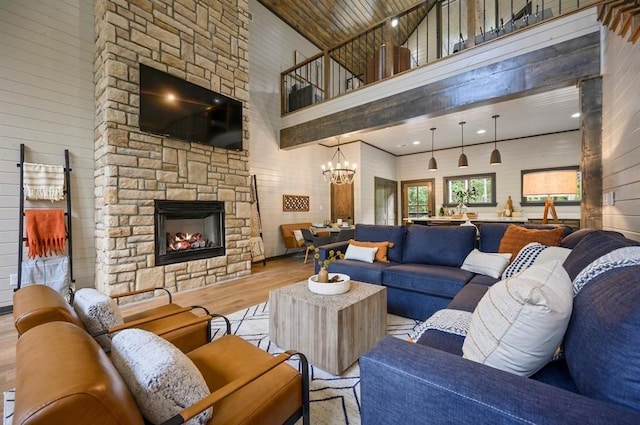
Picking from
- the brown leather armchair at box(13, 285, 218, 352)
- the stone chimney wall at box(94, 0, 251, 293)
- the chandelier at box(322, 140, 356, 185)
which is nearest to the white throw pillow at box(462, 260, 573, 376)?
the brown leather armchair at box(13, 285, 218, 352)

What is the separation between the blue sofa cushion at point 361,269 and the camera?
9.93 ft

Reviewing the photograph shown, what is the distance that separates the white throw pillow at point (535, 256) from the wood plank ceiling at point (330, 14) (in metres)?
5.15

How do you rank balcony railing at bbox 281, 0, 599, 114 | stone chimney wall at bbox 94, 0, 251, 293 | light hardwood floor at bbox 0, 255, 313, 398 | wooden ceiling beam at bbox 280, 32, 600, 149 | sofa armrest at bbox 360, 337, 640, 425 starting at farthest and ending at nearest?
balcony railing at bbox 281, 0, 599, 114 → stone chimney wall at bbox 94, 0, 251, 293 → wooden ceiling beam at bbox 280, 32, 600, 149 → light hardwood floor at bbox 0, 255, 313, 398 → sofa armrest at bbox 360, 337, 640, 425

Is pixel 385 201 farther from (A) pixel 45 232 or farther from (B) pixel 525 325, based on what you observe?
(B) pixel 525 325

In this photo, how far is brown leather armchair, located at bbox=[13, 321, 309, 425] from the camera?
556 mm

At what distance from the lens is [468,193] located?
7.84 metres

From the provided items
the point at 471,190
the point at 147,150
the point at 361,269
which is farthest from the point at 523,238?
the point at 471,190

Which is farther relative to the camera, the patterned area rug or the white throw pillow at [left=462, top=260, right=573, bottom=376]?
the patterned area rug

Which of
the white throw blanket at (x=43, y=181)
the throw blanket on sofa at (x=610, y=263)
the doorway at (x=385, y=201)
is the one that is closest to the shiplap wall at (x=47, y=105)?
the white throw blanket at (x=43, y=181)

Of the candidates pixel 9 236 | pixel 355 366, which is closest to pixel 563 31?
pixel 355 366

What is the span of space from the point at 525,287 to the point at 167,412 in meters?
1.21

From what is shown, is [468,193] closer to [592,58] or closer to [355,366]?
[592,58]

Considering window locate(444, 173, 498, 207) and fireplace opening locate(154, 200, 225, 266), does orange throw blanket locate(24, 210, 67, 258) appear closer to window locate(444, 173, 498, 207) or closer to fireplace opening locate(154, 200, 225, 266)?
fireplace opening locate(154, 200, 225, 266)

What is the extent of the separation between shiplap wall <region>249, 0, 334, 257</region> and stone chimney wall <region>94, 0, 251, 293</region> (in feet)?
4.10
